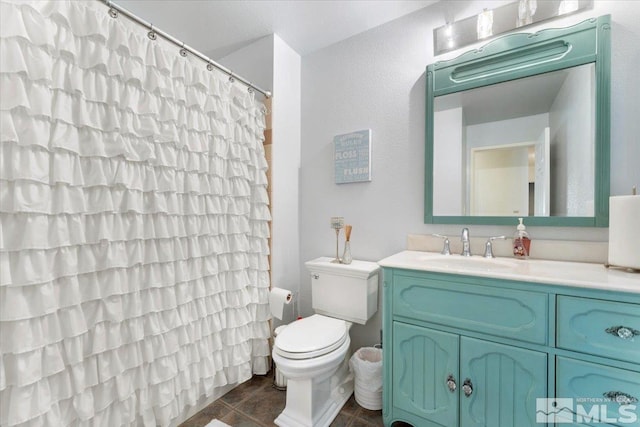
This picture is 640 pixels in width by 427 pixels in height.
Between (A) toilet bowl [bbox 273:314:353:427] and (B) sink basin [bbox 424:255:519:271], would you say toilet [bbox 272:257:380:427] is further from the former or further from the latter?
(B) sink basin [bbox 424:255:519:271]

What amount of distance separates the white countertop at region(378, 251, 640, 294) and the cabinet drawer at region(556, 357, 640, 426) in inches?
11.6

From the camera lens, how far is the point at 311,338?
1.45 metres

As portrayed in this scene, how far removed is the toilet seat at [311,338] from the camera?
53.7 inches

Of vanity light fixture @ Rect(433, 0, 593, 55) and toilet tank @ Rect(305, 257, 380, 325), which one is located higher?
vanity light fixture @ Rect(433, 0, 593, 55)

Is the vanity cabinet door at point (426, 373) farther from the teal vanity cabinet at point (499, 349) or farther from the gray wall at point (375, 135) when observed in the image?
the gray wall at point (375, 135)

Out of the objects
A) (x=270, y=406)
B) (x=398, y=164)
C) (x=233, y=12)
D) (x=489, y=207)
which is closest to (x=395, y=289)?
(x=489, y=207)

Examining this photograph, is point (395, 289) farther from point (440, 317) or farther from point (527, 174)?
point (527, 174)

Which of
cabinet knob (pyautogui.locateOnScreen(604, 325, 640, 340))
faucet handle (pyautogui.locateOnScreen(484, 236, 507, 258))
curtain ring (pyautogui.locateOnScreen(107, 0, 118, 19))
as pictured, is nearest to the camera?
cabinet knob (pyautogui.locateOnScreen(604, 325, 640, 340))

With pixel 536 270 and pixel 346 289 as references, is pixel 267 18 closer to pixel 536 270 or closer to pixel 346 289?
pixel 346 289

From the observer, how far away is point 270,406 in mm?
1615

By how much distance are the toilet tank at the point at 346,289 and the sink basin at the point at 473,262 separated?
42cm

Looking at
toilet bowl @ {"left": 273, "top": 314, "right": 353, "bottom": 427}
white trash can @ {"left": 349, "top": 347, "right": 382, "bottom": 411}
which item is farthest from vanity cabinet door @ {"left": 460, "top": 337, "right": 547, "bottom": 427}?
toilet bowl @ {"left": 273, "top": 314, "right": 353, "bottom": 427}

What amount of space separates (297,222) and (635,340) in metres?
1.89

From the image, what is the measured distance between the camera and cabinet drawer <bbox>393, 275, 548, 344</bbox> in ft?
3.47
